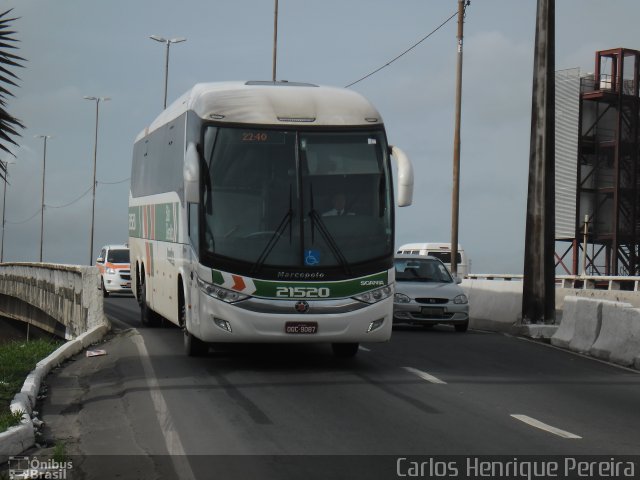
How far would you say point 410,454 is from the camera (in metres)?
8.30

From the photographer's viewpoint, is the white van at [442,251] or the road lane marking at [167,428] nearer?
the road lane marking at [167,428]

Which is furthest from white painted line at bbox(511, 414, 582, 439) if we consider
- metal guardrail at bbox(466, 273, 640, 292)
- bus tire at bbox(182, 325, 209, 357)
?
metal guardrail at bbox(466, 273, 640, 292)

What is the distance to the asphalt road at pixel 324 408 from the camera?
8430mm

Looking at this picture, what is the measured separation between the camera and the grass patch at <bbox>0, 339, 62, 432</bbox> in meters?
9.39

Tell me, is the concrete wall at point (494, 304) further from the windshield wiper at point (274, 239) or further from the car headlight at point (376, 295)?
the windshield wiper at point (274, 239)

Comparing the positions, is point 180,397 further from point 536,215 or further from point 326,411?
point 536,215

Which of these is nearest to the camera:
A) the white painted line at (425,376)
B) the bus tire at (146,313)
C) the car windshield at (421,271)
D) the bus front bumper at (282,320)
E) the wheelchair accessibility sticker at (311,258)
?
the white painted line at (425,376)

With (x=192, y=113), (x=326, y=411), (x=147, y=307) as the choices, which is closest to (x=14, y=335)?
(x=147, y=307)

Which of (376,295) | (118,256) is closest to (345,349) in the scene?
(376,295)

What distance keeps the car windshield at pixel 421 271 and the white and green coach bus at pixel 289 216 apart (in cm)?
976

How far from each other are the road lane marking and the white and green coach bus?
0.98 meters

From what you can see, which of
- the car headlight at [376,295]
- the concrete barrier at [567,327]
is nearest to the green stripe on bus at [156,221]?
the car headlight at [376,295]

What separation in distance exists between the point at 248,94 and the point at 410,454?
23.9 feet

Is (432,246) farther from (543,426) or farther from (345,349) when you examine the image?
(543,426)
